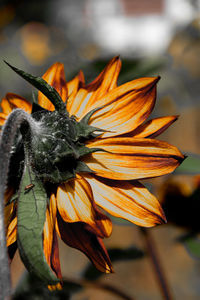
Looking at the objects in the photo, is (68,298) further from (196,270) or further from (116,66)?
(196,270)

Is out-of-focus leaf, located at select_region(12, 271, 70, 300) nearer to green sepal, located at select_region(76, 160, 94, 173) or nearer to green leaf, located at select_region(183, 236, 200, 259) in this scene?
green leaf, located at select_region(183, 236, 200, 259)

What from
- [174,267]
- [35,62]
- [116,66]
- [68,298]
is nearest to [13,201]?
[116,66]

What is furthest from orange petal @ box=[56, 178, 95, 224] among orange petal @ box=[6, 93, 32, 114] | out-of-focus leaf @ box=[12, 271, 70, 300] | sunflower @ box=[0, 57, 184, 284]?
out-of-focus leaf @ box=[12, 271, 70, 300]

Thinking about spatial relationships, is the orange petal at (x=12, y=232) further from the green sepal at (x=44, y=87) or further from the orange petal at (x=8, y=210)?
the green sepal at (x=44, y=87)

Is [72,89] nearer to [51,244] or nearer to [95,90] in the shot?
[95,90]

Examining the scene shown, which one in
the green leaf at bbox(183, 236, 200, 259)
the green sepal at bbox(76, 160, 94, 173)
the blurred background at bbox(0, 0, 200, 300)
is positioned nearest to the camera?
the green sepal at bbox(76, 160, 94, 173)
